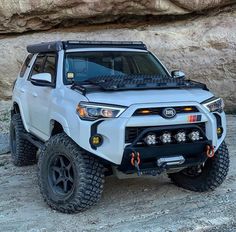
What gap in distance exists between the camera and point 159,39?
1162cm

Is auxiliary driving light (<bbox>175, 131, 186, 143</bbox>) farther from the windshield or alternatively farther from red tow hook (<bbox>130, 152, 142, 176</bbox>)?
the windshield

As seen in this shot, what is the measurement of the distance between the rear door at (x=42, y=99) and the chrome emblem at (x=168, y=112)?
155 cm

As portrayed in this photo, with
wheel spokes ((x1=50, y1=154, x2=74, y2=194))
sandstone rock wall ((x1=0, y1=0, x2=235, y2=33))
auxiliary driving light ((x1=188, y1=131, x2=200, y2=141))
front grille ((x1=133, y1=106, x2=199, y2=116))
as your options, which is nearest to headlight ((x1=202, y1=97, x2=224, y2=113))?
front grille ((x1=133, y1=106, x2=199, y2=116))

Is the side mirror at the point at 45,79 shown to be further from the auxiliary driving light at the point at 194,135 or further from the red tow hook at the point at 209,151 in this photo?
the red tow hook at the point at 209,151

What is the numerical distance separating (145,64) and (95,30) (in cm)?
625

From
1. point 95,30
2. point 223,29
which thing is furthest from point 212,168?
point 95,30

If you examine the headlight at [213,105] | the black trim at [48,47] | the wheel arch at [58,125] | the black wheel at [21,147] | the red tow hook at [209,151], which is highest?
the black trim at [48,47]

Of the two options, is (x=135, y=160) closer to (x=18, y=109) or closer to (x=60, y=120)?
(x=60, y=120)

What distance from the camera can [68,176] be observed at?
490cm

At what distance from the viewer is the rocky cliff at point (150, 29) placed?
37.3 feet

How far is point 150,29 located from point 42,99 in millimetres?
6678

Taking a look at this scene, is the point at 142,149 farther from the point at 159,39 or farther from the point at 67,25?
the point at 67,25

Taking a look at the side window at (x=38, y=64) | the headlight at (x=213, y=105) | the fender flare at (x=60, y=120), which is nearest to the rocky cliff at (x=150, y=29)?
the side window at (x=38, y=64)

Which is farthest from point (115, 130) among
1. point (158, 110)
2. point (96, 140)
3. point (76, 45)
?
point (76, 45)
